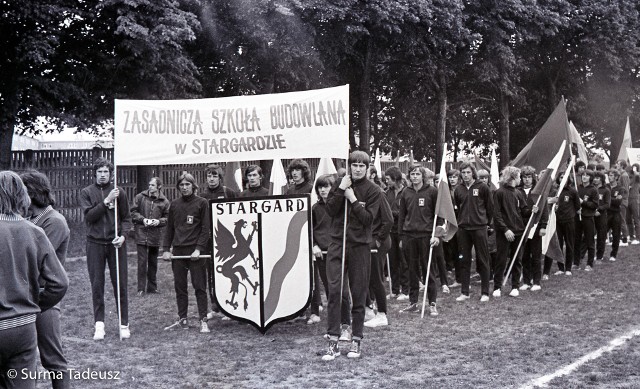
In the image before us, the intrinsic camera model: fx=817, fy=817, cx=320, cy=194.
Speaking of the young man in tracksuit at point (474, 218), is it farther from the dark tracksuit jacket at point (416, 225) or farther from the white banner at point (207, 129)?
the white banner at point (207, 129)

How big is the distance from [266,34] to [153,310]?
1386cm

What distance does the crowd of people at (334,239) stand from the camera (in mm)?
4812

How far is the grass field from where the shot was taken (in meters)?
7.30

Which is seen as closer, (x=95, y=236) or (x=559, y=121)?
(x=95, y=236)

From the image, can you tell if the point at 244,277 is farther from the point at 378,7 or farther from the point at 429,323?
the point at 378,7

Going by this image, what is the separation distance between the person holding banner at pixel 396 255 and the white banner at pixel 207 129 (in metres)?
3.12

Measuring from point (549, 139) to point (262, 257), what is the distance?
798cm

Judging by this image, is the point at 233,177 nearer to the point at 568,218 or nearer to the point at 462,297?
the point at 462,297

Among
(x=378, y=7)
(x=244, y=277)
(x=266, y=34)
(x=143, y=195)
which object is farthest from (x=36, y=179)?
(x=378, y=7)

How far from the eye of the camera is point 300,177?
33.2 ft

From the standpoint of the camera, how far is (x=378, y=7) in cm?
2534

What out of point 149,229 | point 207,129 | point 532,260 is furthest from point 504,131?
point 207,129

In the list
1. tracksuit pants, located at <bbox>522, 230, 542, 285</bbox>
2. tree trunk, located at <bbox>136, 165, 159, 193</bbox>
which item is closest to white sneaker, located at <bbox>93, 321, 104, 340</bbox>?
tracksuit pants, located at <bbox>522, 230, 542, 285</bbox>

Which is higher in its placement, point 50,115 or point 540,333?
point 50,115
